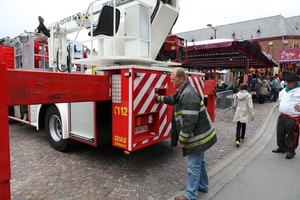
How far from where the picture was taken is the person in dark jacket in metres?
2.55

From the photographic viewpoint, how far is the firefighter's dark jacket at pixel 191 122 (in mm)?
2547

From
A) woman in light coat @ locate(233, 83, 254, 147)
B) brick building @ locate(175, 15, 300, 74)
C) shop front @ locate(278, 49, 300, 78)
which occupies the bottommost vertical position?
woman in light coat @ locate(233, 83, 254, 147)

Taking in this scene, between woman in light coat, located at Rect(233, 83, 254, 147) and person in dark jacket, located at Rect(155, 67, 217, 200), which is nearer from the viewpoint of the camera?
person in dark jacket, located at Rect(155, 67, 217, 200)

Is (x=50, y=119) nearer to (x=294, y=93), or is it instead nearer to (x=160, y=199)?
(x=160, y=199)

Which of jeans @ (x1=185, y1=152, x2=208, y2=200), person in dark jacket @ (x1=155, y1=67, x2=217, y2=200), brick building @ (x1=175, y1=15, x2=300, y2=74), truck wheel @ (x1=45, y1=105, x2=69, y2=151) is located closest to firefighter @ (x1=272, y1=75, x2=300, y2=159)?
person in dark jacket @ (x1=155, y1=67, x2=217, y2=200)

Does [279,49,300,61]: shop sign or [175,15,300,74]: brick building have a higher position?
[175,15,300,74]: brick building

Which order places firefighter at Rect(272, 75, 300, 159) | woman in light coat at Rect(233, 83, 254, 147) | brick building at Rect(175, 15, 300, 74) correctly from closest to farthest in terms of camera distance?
firefighter at Rect(272, 75, 300, 159)
woman in light coat at Rect(233, 83, 254, 147)
brick building at Rect(175, 15, 300, 74)

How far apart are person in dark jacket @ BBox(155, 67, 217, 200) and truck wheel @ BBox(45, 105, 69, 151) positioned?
2.72 meters

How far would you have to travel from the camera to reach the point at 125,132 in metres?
3.11

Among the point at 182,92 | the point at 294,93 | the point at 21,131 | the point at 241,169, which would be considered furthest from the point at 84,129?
the point at 294,93

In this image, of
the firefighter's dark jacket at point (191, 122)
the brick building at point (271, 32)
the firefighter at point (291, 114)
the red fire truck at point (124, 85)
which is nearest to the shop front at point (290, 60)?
the firefighter at point (291, 114)

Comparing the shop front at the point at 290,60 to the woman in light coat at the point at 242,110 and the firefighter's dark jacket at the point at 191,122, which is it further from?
the firefighter's dark jacket at the point at 191,122

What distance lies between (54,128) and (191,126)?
131 inches

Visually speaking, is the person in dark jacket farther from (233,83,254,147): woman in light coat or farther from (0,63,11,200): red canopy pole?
(233,83,254,147): woman in light coat
